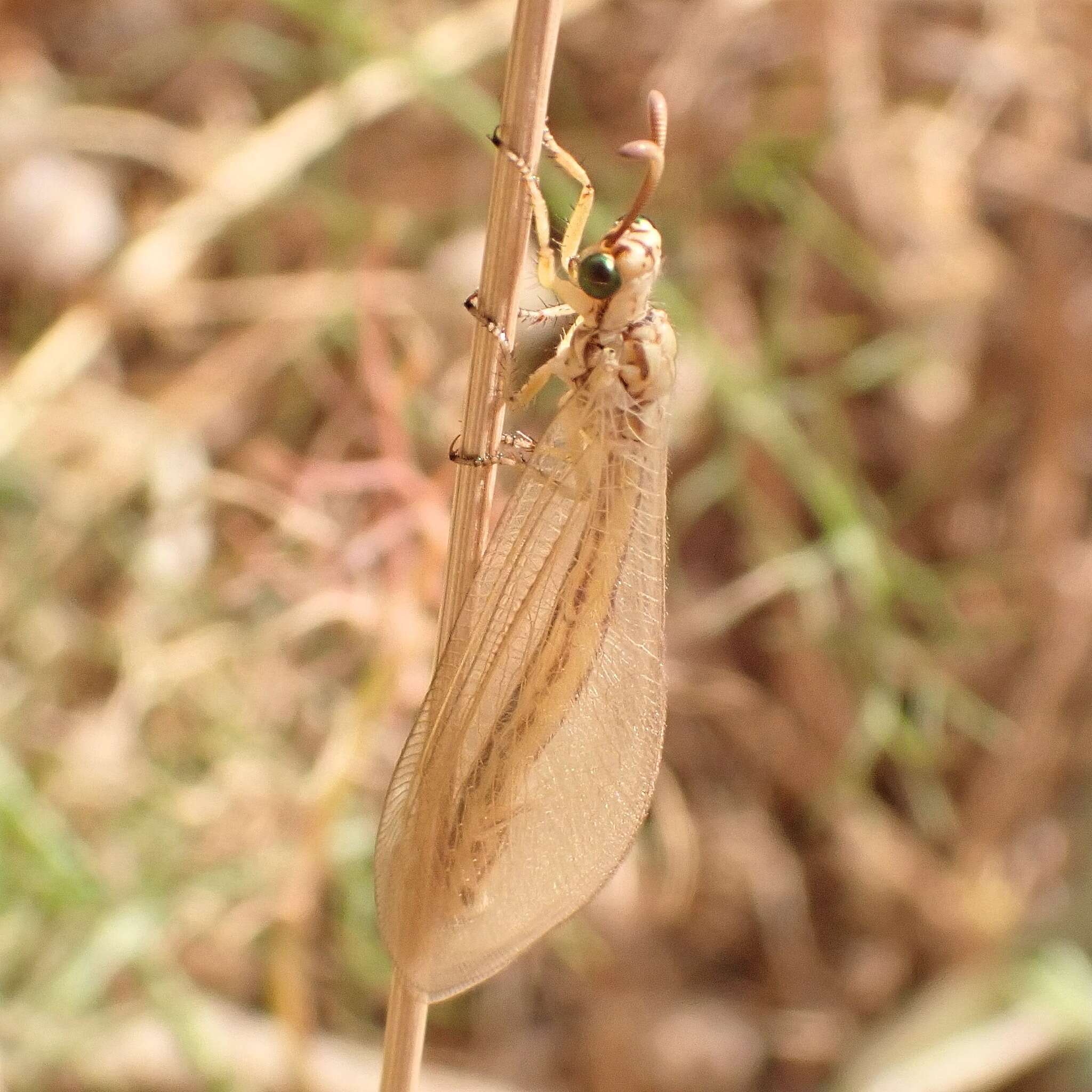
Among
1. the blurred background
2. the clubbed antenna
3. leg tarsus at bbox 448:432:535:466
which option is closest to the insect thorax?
leg tarsus at bbox 448:432:535:466

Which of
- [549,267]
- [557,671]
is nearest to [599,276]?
[549,267]

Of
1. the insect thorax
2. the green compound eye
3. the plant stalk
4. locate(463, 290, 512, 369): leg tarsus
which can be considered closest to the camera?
the plant stalk

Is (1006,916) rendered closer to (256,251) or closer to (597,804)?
(597,804)

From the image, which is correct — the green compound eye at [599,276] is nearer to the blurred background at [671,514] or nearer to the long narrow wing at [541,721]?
the long narrow wing at [541,721]

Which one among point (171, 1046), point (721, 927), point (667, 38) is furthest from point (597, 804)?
point (667, 38)

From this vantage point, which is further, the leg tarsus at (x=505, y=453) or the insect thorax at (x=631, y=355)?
the insect thorax at (x=631, y=355)

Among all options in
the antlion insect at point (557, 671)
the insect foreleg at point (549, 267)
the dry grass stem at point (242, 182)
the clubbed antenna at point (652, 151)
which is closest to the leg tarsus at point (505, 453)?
the antlion insect at point (557, 671)

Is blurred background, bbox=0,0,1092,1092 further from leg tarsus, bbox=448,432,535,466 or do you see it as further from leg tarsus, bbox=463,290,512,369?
leg tarsus, bbox=463,290,512,369

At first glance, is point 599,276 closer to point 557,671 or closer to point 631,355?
point 631,355
